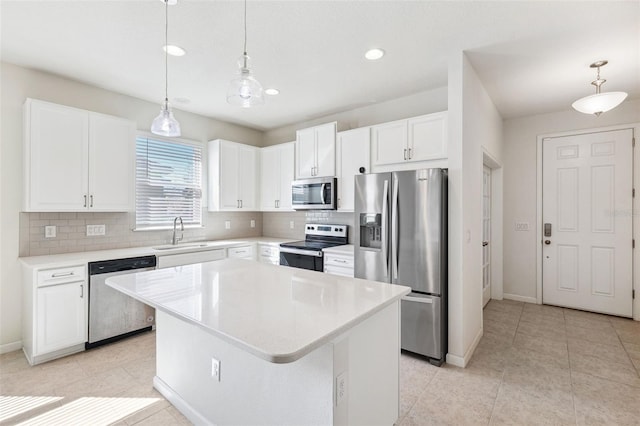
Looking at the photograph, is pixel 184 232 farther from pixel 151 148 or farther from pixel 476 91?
pixel 476 91

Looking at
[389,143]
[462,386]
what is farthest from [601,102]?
[462,386]

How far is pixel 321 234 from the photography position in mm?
4375

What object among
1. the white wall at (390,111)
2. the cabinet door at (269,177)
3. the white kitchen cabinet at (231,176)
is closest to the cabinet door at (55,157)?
the white kitchen cabinet at (231,176)

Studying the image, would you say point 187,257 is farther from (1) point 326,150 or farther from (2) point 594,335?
(2) point 594,335

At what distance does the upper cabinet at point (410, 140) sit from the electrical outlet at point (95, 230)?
10.2ft

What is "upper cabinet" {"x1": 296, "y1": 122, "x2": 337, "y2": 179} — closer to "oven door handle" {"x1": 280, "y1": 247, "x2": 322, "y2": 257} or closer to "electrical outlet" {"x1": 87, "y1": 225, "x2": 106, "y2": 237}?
"oven door handle" {"x1": 280, "y1": 247, "x2": 322, "y2": 257}

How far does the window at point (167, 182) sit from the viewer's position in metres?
3.77

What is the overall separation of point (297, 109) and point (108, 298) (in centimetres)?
306

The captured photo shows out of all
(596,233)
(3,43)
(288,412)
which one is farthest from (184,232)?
(596,233)

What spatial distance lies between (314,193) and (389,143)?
3.83ft

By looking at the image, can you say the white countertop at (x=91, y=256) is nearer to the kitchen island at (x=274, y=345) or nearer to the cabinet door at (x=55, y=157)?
the cabinet door at (x=55, y=157)

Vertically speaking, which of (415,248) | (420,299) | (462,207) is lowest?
(420,299)

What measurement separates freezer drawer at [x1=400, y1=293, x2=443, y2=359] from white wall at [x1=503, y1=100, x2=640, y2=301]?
263 cm

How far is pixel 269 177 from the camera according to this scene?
4715mm
